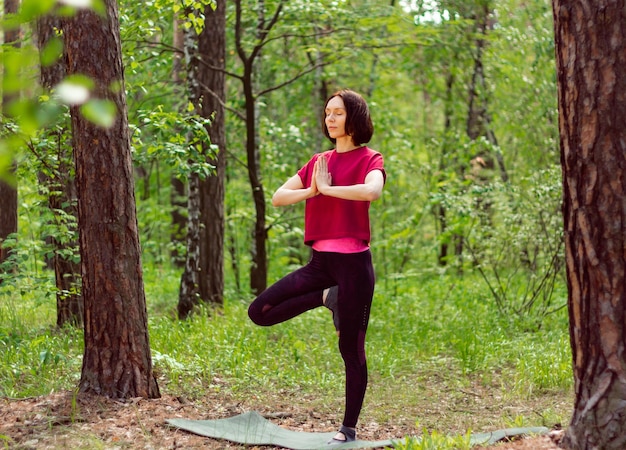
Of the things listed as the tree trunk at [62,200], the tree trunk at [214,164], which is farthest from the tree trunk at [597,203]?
the tree trunk at [214,164]

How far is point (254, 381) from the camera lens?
6.70 m

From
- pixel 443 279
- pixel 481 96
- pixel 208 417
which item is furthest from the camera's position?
pixel 481 96

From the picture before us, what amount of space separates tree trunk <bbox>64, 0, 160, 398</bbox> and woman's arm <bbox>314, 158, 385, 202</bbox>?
1.60 metres

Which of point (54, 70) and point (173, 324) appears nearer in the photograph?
point (54, 70)

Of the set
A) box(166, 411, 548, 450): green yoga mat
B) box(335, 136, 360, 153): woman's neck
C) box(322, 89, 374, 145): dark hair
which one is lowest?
box(166, 411, 548, 450): green yoga mat

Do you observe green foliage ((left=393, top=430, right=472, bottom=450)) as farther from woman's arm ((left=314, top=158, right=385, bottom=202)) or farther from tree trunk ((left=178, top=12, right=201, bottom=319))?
tree trunk ((left=178, top=12, right=201, bottom=319))

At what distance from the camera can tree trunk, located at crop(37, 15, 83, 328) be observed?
22.3 feet

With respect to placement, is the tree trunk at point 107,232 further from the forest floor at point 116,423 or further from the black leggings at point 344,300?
the black leggings at point 344,300

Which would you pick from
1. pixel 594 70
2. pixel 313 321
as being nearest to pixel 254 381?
pixel 313 321

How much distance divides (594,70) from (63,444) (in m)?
3.65

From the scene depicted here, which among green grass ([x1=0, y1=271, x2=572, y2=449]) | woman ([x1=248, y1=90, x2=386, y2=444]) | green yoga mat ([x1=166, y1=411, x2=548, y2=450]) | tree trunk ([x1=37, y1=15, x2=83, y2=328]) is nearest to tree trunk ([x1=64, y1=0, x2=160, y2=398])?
green grass ([x1=0, y1=271, x2=572, y2=449])

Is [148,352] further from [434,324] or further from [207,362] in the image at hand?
[434,324]

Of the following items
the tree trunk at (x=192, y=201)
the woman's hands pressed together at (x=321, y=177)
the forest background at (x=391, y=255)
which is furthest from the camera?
the tree trunk at (x=192, y=201)

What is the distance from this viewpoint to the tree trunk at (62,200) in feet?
22.3
